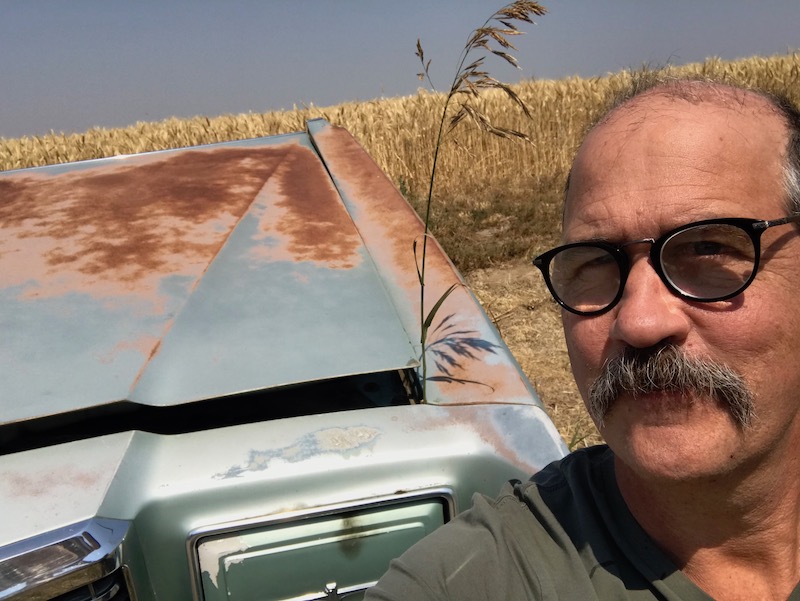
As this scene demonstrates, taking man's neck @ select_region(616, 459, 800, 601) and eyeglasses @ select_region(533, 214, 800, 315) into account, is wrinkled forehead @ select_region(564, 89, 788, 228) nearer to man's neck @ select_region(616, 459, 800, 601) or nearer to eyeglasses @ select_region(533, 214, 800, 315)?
eyeglasses @ select_region(533, 214, 800, 315)

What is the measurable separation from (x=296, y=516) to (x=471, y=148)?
10410mm

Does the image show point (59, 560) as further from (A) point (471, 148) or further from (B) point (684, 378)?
(A) point (471, 148)

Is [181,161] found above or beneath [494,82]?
beneath

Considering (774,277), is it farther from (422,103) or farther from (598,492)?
(422,103)

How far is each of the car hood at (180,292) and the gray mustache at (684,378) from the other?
0.41 m

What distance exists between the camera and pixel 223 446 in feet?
3.71

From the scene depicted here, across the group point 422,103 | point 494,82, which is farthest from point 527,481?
point 422,103

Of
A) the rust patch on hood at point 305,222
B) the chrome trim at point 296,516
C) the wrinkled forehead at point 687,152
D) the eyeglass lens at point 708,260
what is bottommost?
the chrome trim at point 296,516

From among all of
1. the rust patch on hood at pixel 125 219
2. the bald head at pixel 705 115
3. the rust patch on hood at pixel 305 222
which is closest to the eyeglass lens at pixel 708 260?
the bald head at pixel 705 115

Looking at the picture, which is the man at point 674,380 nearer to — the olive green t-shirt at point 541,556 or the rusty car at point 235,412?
the olive green t-shirt at point 541,556

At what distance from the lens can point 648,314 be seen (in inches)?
40.3

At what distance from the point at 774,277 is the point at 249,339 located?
87cm

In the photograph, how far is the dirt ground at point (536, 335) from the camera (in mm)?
4137

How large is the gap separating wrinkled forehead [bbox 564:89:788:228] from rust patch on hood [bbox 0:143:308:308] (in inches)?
34.3
